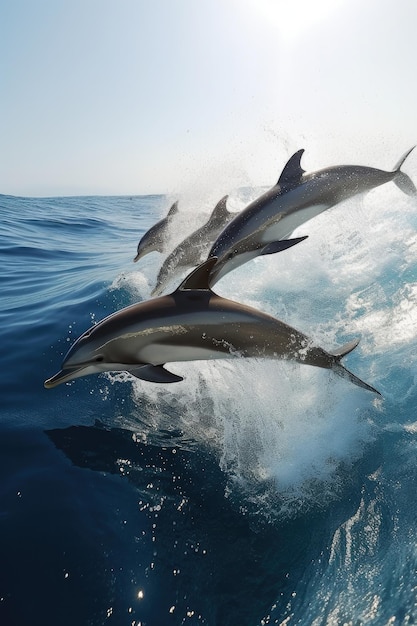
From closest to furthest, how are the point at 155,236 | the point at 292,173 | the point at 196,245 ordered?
1. the point at 292,173
2. the point at 196,245
3. the point at 155,236

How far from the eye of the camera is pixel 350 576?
3254 millimetres

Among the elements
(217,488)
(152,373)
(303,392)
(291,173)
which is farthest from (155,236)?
(217,488)

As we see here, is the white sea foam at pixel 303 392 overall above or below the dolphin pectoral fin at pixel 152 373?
below

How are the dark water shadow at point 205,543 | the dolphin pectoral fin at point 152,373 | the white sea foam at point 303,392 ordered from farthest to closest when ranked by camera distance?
the white sea foam at point 303,392 → the dolphin pectoral fin at point 152,373 → the dark water shadow at point 205,543

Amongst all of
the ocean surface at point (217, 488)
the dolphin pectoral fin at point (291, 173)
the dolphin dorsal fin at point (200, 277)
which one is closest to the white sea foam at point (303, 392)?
the ocean surface at point (217, 488)

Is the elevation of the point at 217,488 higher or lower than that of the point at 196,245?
lower

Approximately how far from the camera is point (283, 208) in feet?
19.3

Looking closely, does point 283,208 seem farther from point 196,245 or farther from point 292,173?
point 196,245

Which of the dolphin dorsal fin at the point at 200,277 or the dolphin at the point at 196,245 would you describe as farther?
the dolphin at the point at 196,245

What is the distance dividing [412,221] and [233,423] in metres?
10.7

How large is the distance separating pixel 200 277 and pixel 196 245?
3080 millimetres

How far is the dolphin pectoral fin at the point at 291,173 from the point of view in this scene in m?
5.96

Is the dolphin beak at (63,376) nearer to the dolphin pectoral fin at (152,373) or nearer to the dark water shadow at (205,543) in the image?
the dolphin pectoral fin at (152,373)

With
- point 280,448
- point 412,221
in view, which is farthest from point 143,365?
point 412,221
